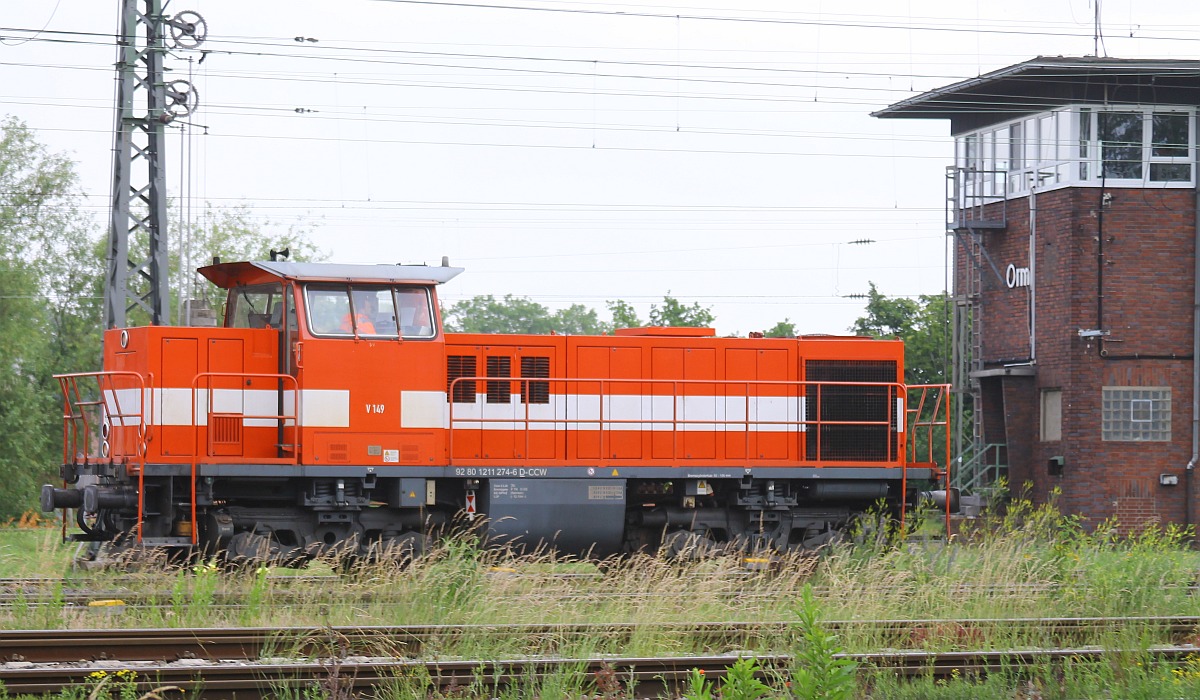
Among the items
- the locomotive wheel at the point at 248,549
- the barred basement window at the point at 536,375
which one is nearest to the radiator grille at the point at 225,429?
the locomotive wheel at the point at 248,549

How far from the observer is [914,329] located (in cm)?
3388

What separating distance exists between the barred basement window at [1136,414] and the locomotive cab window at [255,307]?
665 inches

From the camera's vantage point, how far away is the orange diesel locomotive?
45.6 ft

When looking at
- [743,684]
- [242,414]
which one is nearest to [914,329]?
[242,414]

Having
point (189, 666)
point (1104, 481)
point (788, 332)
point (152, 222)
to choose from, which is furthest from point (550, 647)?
point (788, 332)

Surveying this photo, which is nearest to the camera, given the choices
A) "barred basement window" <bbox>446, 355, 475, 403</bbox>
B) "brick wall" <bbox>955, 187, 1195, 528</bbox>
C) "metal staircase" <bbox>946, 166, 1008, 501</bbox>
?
"barred basement window" <bbox>446, 355, 475, 403</bbox>

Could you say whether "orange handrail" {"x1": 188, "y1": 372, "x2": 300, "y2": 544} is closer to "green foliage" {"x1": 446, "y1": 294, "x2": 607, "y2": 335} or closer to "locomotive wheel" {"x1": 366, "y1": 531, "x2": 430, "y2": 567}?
"locomotive wheel" {"x1": 366, "y1": 531, "x2": 430, "y2": 567}

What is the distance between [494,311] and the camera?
74000mm

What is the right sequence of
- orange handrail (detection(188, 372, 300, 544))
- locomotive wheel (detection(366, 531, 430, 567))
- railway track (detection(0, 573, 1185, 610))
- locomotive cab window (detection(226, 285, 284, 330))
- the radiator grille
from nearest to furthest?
1. railway track (detection(0, 573, 1185, 610))
2. orange handrail (detection(188, 372, 300, 544))
3. locomotive wheel (detection(366, 531, 430, 567))
4. the radiator grille
5. locomotive cab window (detection(226, 285, 284, 330))

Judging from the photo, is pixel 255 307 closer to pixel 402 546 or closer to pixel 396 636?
pixel 402 546

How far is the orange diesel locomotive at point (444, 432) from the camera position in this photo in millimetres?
13891

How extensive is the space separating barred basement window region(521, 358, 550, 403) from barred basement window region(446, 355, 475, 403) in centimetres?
61

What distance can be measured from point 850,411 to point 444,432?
5061 mm

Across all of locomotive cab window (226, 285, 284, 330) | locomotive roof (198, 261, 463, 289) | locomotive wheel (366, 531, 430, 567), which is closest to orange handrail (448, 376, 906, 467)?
locomotive wheel (366, 531, 430, 567)
